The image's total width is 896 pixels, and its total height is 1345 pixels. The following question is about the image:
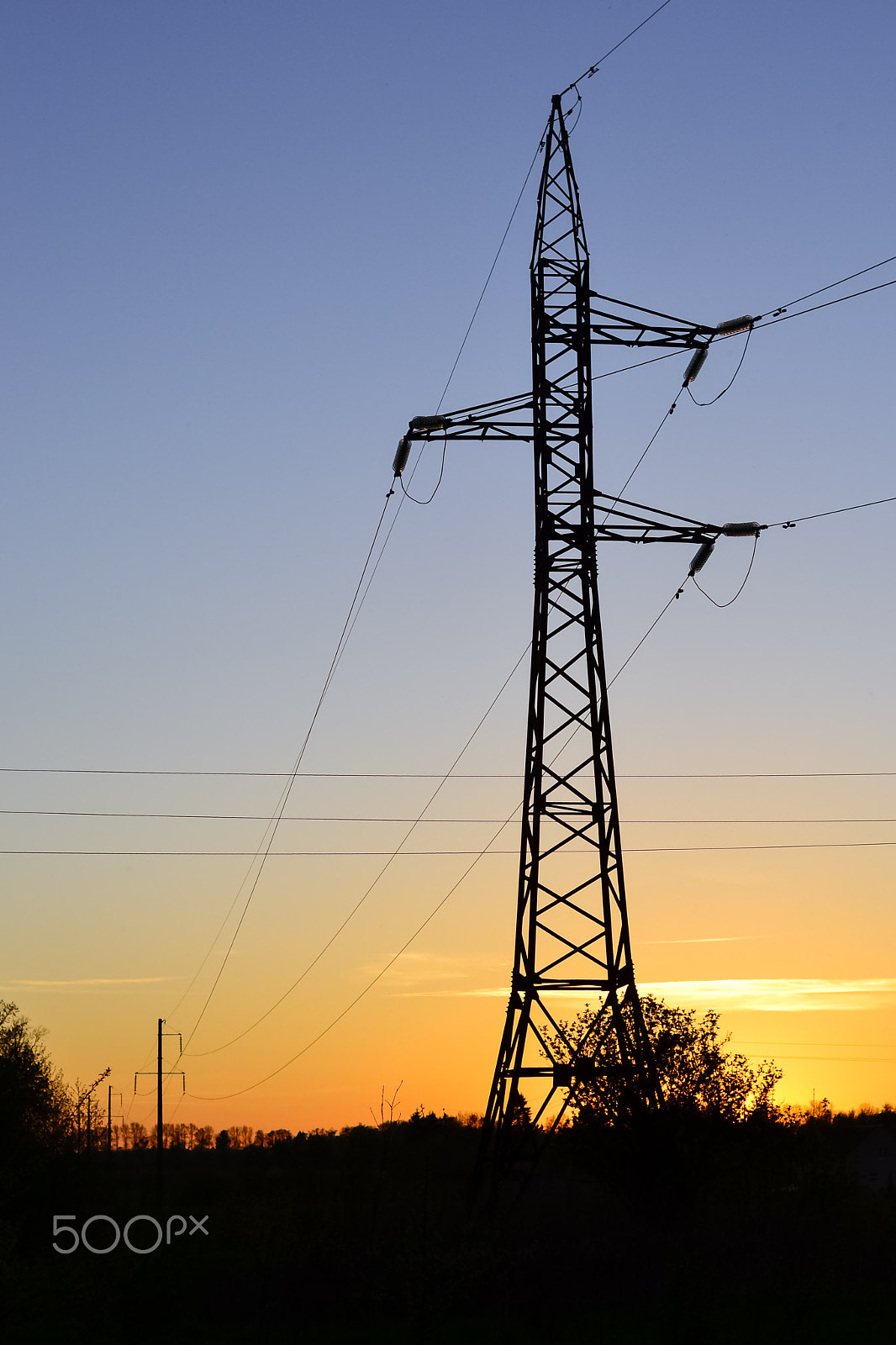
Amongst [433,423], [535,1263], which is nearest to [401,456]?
[433,423]

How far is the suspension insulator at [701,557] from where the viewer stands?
30.8 m

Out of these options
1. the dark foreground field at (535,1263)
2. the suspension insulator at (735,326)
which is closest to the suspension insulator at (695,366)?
the suspension insulator at (735,326)

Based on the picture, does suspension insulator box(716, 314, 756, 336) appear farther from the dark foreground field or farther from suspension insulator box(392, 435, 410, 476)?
the dark foreground field

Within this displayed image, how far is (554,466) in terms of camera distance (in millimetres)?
31078

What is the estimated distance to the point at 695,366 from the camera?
30.8 meters

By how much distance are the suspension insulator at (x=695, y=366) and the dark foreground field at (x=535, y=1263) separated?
55.1ft

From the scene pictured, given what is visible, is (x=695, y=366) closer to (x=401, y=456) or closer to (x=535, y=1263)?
(x=401, y=456)

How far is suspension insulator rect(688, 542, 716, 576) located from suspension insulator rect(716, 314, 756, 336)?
4439 mm

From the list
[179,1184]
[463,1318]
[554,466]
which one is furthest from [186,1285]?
[179,1184]

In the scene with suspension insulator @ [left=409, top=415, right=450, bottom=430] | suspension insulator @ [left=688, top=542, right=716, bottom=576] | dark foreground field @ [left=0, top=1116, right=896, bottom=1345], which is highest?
suspension insulator @ [left=409, top=415, right=450, bottom=430]

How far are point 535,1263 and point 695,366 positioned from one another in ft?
65.2

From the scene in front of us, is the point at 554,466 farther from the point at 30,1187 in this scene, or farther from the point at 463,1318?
the point at 30,1187

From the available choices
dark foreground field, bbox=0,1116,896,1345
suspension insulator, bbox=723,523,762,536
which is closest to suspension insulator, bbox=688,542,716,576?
suspension insulator, bbox=723,523,762,536

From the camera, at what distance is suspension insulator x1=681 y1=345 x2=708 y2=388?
30.6 meters
